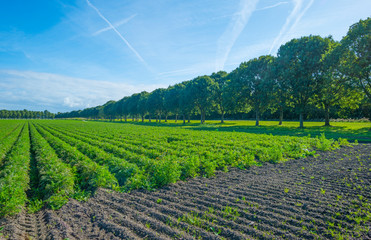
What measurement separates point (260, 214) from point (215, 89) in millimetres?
57614

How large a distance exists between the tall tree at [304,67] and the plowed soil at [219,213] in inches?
1261

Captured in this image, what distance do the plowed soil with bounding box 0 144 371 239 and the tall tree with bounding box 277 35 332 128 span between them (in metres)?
32.0

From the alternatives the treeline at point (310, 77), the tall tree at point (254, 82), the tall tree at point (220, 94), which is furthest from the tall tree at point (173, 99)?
the tall tree at point (254, 82)

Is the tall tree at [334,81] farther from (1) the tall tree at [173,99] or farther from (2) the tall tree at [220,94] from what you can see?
(1) the tall tree at [173,99]

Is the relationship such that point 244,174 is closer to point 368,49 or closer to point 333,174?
point 333,174

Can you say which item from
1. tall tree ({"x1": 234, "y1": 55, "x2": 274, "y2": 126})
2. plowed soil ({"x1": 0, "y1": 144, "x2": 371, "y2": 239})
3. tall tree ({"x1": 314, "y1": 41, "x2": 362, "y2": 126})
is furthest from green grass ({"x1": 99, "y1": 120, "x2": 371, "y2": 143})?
plowed soil ({"x1": 0, "y1": 144, "x2": 371, "y2": 239})

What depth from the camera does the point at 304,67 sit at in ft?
118

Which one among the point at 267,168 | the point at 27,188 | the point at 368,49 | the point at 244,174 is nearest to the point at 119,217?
the point at 27,188

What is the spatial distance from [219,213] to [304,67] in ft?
131

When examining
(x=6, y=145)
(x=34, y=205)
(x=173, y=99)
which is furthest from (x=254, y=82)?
(x=34, y=205)

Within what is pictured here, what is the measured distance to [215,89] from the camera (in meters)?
61.2

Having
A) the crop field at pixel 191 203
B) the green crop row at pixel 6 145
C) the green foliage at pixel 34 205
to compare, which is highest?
the green crop row at pixel 6 145

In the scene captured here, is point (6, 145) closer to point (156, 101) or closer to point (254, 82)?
point (254, 82)

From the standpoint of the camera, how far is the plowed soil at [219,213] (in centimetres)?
483
